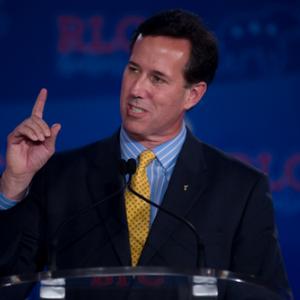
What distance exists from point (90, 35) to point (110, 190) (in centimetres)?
95

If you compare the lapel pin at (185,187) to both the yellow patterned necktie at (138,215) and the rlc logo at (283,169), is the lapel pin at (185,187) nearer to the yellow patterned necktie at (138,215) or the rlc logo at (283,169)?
the yellow patterned necktie at (138,215)

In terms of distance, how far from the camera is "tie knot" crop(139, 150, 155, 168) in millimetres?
1995

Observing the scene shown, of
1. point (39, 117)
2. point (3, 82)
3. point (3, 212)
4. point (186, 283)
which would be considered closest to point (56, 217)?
point (3, 212)

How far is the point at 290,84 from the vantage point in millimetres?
2859

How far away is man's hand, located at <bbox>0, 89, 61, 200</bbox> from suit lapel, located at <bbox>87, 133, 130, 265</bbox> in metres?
0.15

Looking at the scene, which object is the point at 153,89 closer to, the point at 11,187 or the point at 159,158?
the point at 159,158

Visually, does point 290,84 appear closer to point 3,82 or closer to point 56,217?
point 3,82

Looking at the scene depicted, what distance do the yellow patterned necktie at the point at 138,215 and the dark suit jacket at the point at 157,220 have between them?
2 centimetres

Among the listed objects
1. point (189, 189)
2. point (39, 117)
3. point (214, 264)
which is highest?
point (39, 117)

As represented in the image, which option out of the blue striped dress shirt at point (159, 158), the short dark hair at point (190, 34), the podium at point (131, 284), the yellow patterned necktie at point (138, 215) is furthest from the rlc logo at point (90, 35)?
the podium at point (131, 284)

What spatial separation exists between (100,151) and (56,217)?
213 mm

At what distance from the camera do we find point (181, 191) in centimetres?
197

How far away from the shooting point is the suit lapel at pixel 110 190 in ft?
6.17

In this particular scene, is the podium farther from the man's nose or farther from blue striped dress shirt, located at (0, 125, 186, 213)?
the man's nose
